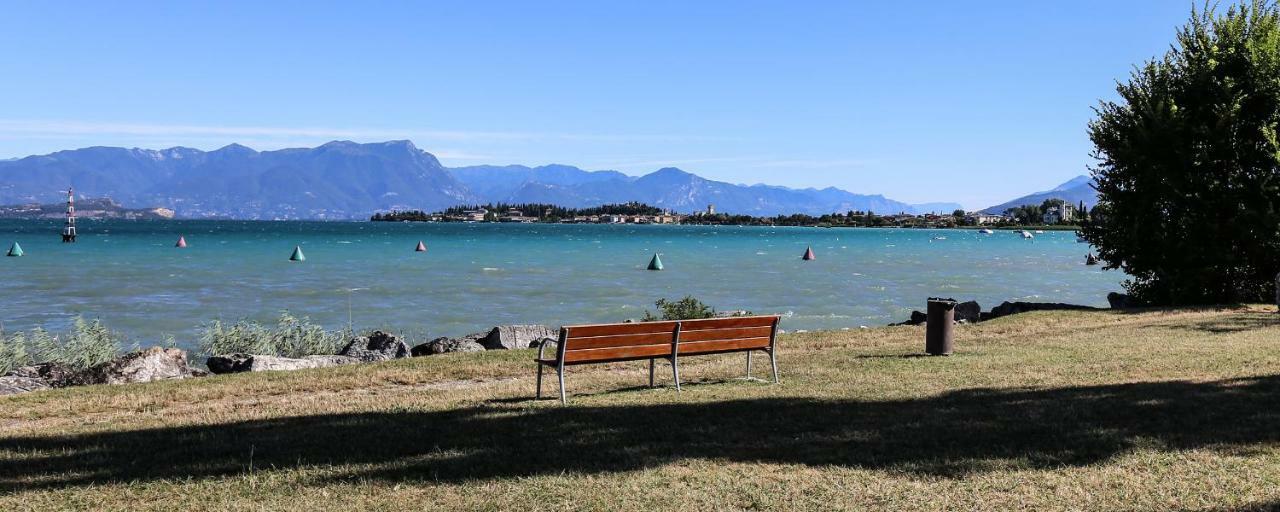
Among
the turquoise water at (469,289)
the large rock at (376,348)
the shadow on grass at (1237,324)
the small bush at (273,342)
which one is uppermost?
the shadow on grass at (1237,324)

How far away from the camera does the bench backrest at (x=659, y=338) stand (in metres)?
9.97

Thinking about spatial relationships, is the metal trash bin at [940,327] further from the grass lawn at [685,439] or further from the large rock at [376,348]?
the large rock at [376,348]

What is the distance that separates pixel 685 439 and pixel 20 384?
1040 centimetres

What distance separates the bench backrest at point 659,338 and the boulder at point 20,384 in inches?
298

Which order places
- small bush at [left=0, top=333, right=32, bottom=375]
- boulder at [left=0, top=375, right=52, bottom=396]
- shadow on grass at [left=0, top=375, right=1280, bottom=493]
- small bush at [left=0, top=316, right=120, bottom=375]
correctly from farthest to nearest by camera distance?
small bush at [left=0, top=316, right=120, bottom=375] < small bush at [left=0, top=333, right=32, bottom=375] < boulder at [left=0, top=375, right=52, bottom=396] < shadow on grass at [left=0, top=375, right=1280, bottom=493]

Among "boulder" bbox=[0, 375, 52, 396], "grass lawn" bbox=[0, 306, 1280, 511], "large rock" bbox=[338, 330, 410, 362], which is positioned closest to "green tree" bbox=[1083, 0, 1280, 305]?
"grass lawn" bbox=[0, 306, 1280, 511]

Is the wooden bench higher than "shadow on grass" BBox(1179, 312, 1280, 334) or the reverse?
higher

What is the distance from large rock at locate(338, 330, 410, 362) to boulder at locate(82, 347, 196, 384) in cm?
337

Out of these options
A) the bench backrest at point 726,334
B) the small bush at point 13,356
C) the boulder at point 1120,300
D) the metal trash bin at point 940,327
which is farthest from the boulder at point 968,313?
the small bush at point 13,356

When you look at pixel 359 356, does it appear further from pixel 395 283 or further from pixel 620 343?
pixel 395 283

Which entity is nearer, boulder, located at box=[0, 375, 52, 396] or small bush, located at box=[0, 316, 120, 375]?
boulder, located at box=[0, 375, 52, 396]

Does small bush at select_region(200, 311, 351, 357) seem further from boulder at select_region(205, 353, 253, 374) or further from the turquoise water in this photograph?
boulder at select_region(205, 353, 253, 374)

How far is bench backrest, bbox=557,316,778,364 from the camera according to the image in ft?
32.7

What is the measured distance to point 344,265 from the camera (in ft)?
189
